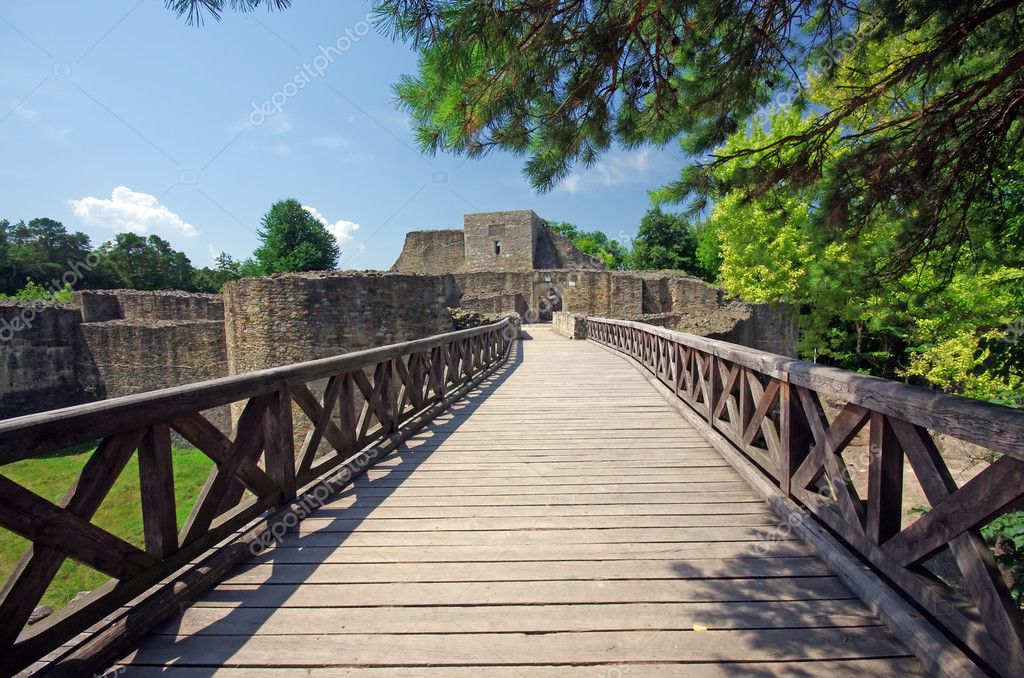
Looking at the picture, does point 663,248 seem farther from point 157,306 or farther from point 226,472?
point 226,472

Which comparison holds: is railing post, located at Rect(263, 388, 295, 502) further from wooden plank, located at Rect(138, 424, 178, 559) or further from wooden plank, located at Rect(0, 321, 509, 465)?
wooden plank, located at Rect(138, 424, 178, 559)

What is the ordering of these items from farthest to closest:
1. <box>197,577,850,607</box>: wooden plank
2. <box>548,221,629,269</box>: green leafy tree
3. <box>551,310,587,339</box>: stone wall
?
<box>548,221,629,269</box>: green leafy tree < <box>551,310,587,339</box>: stone wall < <box>197,577,850,607</box>: wooden plank

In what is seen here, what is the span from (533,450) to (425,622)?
7.37ft

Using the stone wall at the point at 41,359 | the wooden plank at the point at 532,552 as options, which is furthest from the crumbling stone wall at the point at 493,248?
the wooden plank at the point at 532,552

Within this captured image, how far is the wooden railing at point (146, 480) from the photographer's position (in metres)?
1.38

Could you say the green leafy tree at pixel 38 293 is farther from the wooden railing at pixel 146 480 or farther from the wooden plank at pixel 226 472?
the wooden plank at pixel 226 472

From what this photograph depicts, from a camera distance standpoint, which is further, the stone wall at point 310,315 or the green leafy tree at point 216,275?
the green leafy tree at point 216,275

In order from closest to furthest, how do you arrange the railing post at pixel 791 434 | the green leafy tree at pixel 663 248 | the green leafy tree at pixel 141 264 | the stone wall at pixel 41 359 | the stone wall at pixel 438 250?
the railing post at pixel 791 434 < the stone wall at pixel 41 359 < the stone wall at pixel 438 250 < the green leafy tree at pixel 663 248 < the green leafy tree at pixel 141 264

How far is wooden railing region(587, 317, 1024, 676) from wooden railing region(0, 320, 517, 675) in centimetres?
256

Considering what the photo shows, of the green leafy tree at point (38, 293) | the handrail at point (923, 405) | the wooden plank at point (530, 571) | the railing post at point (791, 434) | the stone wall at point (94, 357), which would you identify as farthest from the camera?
the green leafy tree at point (38, 293)

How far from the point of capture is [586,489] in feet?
10.1

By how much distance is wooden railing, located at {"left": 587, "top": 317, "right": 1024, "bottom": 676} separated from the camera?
1298 millimetres

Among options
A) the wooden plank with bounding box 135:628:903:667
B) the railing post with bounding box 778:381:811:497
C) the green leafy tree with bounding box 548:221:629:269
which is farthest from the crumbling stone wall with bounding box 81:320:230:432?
the green leafy tree with bounding box 548:221:629:269

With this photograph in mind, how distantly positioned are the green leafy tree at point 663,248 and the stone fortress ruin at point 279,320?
13915mm
